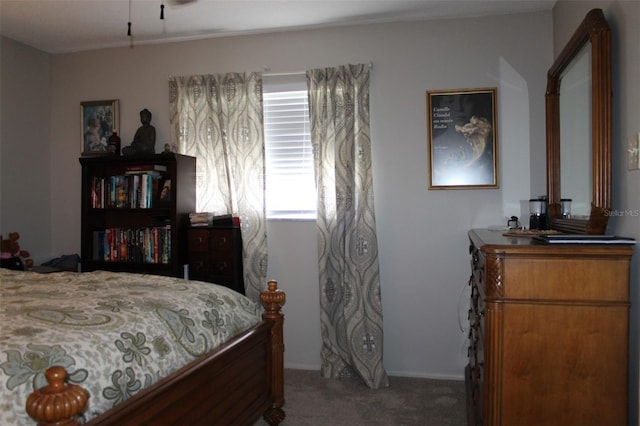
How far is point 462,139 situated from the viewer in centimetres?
323

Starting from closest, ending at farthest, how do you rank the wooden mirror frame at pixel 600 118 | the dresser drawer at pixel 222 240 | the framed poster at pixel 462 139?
the wooden mirror frame at pixel 600 118 → the framed poster at pixel 462 139 → the dresser drawer at pixel 222 240

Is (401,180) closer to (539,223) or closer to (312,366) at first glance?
(539,223)

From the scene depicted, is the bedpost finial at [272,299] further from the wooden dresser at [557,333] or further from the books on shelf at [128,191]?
the books on shelf at [128,191]

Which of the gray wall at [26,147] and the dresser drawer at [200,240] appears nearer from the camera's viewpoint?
the dresser drawer at [200,240]

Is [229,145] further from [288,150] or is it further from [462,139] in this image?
[462,139]

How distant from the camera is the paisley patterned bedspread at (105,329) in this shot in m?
1.25

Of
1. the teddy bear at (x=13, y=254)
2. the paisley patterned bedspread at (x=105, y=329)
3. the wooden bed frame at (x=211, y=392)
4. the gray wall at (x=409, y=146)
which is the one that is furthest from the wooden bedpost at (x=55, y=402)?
the teddy bear at (x=13, y=254)

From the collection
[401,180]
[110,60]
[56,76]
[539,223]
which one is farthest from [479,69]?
[56,76]

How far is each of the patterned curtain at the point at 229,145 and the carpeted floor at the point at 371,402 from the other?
78 cm

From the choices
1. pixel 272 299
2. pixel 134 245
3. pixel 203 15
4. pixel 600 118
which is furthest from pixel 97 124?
pixel 600 118

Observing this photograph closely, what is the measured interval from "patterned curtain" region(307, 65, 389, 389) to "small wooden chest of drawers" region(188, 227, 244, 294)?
A: 0.61 meters

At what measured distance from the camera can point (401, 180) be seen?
11.0ft

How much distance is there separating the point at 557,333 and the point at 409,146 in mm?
1907

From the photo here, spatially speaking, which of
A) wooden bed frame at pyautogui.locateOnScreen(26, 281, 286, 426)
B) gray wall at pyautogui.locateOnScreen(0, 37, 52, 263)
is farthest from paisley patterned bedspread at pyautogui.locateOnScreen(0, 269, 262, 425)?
gray wall at pyautogui.locateOnScreen(0, 37, 52, 263)
